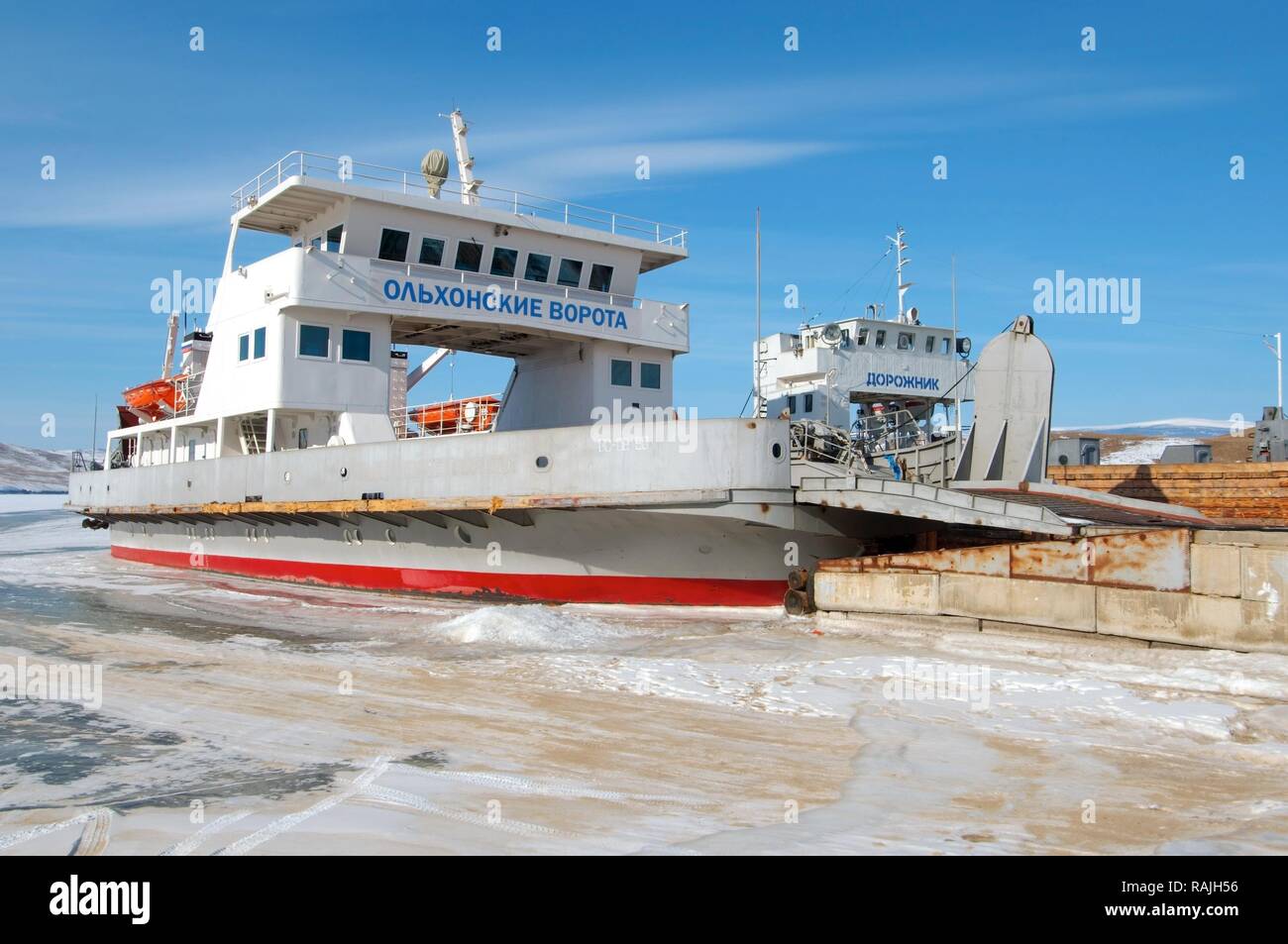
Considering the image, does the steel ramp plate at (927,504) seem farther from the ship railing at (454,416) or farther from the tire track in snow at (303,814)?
the ship railing at (454,416)

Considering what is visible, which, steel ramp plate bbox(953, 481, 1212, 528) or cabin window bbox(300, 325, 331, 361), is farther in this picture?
cabin window bbox(300, 325, 331, 361)

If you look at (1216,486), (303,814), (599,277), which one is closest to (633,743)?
(303,814)

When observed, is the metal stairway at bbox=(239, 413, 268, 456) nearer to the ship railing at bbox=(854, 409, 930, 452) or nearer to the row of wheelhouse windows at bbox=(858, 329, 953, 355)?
the ship railing at bbox=(854, 409, 930, 452)

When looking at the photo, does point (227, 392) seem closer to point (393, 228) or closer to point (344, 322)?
point (344, 322)

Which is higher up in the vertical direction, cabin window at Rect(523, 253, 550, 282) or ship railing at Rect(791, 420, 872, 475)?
cabin window at Rect(523, 253, 550, 282)

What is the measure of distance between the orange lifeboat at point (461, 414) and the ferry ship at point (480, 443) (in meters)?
0.07

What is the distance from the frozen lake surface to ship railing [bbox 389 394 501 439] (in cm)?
774

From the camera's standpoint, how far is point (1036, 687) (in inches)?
300

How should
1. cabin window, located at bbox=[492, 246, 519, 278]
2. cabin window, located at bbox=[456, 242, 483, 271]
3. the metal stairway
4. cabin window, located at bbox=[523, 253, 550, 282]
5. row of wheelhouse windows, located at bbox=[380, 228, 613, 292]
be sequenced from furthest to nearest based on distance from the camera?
1. the metal stairway
2. cabin window, located at bbox=[523, 253, 550, 282]
3. cabin window, located at bbox=[492, 246, 519, 278]
4. cabin window, located at bbox=[456, 242, 483, 271]
5. row of wheelhouse windows, located at bbox=[380, 228, 613, 292]

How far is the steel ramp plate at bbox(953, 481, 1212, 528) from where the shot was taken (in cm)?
1125

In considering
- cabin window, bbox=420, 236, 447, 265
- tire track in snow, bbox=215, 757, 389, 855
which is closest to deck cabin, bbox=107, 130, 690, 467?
cabin window, bbox=420, 236, 447, 265

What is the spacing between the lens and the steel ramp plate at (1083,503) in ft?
36.9

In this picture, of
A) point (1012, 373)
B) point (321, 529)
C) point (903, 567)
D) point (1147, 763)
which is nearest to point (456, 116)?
point (321, 529)

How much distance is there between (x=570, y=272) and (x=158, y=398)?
10.7 metres
